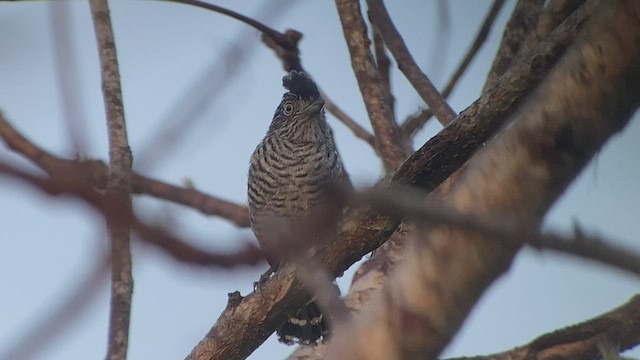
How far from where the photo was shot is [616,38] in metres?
1.89

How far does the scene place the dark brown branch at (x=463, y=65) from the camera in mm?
6547

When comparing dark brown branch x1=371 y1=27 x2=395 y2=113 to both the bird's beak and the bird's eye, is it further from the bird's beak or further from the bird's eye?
the bird's eye

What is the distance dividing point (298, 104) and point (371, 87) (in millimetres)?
1522

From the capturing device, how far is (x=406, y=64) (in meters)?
5.98

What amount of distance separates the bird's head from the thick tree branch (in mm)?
5271

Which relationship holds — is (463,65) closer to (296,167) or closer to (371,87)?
Result: (371,87)

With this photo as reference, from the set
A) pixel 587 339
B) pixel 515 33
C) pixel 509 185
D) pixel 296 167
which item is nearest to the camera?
pixel 509 185

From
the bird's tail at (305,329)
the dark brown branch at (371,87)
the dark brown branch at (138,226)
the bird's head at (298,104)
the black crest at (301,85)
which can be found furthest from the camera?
the bird's head at (298,104)

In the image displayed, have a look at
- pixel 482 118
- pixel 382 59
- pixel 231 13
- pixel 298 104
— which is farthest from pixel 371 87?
pixel 482 118

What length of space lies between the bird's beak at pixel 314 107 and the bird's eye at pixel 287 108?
0.70 ft

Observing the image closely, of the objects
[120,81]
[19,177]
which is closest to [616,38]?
[19,177]

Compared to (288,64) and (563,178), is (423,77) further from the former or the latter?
(563,178)

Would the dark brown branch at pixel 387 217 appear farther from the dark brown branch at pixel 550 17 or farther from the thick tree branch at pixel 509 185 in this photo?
the dark brown branch at pixel 550 17

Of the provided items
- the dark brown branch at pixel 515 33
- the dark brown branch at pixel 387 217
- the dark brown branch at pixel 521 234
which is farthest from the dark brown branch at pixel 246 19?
the dark brown branch at pixel 515 33
